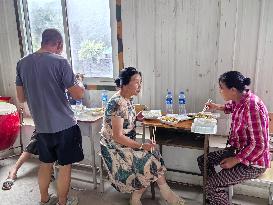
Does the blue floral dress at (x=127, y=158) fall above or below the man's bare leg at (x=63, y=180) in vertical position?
above

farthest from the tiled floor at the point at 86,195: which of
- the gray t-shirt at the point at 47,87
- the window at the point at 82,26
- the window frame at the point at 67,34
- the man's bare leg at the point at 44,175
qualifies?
the window at the point at 82,26

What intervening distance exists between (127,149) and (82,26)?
1894 mm

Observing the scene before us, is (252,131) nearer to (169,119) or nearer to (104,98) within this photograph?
(169,119)

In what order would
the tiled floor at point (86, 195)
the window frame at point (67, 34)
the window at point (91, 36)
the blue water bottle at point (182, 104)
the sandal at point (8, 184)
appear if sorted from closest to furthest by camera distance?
the tiled floor at point (86, 195) → the blue water bottle at point (182, 104) → the sandal at point (8, 184) → the window frame at point (67, 34) → the window at point (91, 36)

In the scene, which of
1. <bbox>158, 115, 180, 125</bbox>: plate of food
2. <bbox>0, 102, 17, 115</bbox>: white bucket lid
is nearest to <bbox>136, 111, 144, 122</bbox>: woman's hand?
<bbox>158, 115, 180, 125</bbox>: plate of food

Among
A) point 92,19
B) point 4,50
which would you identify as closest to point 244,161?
point 92,19

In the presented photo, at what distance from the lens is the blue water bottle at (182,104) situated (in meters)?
3.13

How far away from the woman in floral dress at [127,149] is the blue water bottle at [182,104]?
0.68 metres

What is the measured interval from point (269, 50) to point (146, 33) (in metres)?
1.32

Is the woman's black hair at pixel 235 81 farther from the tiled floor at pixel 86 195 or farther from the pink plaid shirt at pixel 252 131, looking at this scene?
the tiled floor at pixel 86 195

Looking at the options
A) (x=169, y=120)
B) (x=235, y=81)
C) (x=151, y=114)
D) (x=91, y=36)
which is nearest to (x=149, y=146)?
(x=169, y=120)

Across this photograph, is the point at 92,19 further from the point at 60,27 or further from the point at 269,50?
the point at 269,50

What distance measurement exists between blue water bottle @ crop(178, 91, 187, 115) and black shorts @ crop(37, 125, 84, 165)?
1193 mm

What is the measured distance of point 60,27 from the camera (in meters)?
3.80
